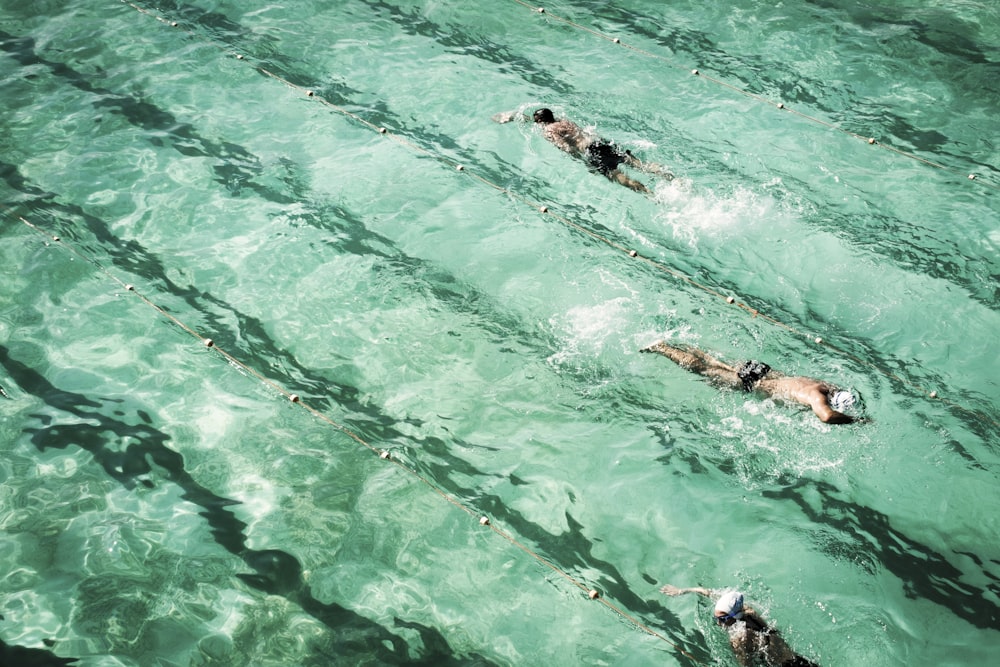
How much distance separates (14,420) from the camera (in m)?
6.51

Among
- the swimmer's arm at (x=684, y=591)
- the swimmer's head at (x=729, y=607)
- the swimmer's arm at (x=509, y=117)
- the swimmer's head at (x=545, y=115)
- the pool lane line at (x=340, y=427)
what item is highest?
the swimmer's head at (x=545, y=115)

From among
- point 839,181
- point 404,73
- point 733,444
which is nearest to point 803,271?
point 839,181

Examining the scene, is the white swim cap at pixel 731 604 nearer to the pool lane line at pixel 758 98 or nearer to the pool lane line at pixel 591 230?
the pool lane line at pixel 591 230

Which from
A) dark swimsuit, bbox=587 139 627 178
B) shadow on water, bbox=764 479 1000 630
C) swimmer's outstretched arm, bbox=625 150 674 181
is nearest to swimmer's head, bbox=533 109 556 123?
dark swimsuit, bbox=587 139 627 178

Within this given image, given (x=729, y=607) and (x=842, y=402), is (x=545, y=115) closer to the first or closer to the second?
(x=842, y=402)

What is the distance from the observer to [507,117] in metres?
9.53

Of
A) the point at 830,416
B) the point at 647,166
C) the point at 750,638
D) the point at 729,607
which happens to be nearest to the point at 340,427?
the point at 729,607

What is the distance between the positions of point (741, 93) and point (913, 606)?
22.5ft

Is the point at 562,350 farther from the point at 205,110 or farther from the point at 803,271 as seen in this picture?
the point at 205,110

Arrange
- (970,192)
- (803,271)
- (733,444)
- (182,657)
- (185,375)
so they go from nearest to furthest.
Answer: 1. (182,657)
2. (733,444)
3. (185,375)
4. (803,271)
5. (970,192)

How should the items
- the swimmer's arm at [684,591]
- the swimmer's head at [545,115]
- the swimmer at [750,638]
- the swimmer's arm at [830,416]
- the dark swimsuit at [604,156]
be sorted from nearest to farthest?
1. the swimmer at [750,638]
2. the swimmer's arm at [684,591]
3. the swimmer's arm at [830,416]
4. the dark swimsuit at [604,156]
5. the swimmer's head at [545,115]

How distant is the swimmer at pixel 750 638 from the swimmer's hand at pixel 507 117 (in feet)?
20.5

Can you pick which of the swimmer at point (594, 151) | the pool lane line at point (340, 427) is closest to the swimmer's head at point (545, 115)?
the swimmer at point (594, 151)

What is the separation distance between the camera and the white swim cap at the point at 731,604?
16.5ft
